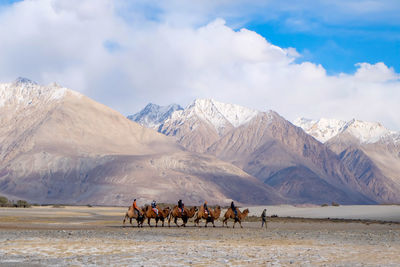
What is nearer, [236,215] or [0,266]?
[0,266]

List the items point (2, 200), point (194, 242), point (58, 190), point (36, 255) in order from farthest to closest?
point (58, 190) < point (2, 200) < point (194, 242) < point (36, 255)

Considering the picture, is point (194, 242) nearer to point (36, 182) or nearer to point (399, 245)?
point (399, 245)

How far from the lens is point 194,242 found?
88.2ft

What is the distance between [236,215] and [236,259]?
20771 millimetres

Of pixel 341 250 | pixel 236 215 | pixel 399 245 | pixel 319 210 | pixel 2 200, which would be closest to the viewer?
pixel 341 250

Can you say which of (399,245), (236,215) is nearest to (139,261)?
(399,245)

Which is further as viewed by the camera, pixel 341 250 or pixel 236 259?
pixel 341 250

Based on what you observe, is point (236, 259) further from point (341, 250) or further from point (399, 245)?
point (399, 245)

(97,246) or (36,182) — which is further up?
(36,182)

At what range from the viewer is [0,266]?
17.8m

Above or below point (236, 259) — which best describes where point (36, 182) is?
above

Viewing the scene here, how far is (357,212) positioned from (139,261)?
4970 centimetres

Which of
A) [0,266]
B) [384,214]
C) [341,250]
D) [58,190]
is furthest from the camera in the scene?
[58,190]

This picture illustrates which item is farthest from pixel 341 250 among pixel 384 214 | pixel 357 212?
pixel 357 212
